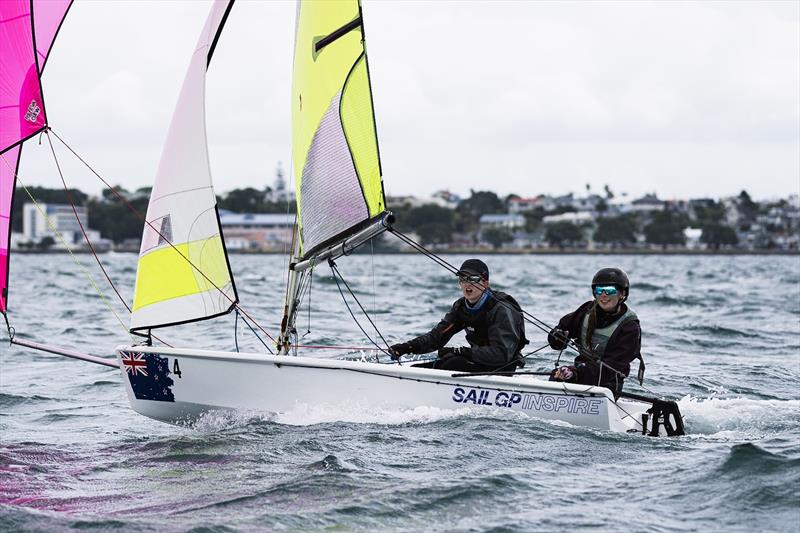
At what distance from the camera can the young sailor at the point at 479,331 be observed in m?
8.20

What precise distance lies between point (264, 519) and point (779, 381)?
7218 millimetres

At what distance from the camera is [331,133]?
841cm

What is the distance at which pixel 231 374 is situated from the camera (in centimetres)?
816

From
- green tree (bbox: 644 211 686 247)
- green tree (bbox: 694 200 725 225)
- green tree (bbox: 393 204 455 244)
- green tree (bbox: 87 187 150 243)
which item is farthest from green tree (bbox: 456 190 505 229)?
green tree (bbox: 87 187 150 243)

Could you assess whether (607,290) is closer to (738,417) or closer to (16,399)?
(738,417)

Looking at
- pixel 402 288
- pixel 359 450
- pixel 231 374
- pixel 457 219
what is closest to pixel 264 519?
pixel 359 450

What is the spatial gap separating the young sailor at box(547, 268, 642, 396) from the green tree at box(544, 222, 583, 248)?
12228 cm

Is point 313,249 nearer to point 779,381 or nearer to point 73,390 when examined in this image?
point 73,390

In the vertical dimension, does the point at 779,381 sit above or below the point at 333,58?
below

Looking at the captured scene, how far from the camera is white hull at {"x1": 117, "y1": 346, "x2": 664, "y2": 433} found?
8.03 m

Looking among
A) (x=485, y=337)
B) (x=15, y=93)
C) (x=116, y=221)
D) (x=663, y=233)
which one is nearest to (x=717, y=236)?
(x=663, y=233)

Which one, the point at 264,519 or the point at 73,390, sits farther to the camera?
the point at 73,390

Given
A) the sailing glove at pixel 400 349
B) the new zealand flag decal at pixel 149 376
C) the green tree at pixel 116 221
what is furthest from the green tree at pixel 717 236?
the new zealand flag decal at pixel 149 376

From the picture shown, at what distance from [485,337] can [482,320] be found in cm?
12
